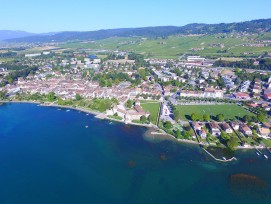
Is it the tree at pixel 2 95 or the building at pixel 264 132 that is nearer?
the building at pixel 264 132

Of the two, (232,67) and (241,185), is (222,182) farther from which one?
(232,67)

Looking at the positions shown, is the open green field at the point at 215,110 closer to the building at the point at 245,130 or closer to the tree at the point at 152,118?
A: the building at the point at 245,130

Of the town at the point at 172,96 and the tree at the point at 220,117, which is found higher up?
the tree at the point at 220,117

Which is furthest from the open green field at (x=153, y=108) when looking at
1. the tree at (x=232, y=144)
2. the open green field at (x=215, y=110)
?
the tree at (x=232, y=144)

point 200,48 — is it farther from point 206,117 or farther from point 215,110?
point 206,117

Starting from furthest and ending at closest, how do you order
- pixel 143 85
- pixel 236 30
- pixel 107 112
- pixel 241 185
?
pixel 236 30 → pixel 143 85 → pixel 107 112 → pixel 241 185

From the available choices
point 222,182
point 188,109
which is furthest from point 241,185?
point 188,109

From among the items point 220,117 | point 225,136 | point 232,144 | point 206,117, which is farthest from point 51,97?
point 232,144
